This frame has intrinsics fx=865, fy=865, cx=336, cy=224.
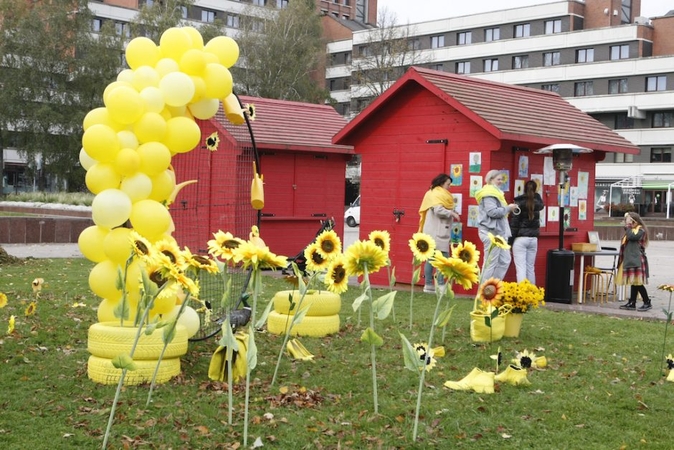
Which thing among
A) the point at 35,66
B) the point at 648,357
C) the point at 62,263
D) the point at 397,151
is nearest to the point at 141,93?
the point at 648,357

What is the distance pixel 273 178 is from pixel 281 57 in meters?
41.5

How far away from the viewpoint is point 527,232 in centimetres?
1372

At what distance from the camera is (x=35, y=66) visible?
4875cm

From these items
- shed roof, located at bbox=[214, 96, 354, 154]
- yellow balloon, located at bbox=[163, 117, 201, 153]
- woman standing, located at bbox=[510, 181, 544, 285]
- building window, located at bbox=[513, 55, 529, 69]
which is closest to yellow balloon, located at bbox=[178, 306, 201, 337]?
yellow balloon, located at bbox=[163, 117, 201, 153]

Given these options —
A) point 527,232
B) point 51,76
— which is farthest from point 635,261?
point 51,76

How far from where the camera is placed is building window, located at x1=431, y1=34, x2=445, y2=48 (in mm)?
79894

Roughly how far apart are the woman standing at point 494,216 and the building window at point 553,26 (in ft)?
209

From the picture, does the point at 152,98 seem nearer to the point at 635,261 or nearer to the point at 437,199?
the point at 437,199

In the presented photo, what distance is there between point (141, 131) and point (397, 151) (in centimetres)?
885

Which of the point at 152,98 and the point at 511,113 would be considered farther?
the point at 511,113

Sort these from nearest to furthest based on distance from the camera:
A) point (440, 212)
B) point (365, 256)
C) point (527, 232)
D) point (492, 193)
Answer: point (365, 256), point (492, 193), point (527, 232), point (440, 212)

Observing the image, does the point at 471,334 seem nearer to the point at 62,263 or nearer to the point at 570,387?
the point at 570,387

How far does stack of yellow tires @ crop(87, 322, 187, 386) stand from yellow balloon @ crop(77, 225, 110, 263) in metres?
0.68

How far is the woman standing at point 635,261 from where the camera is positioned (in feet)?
44.1
